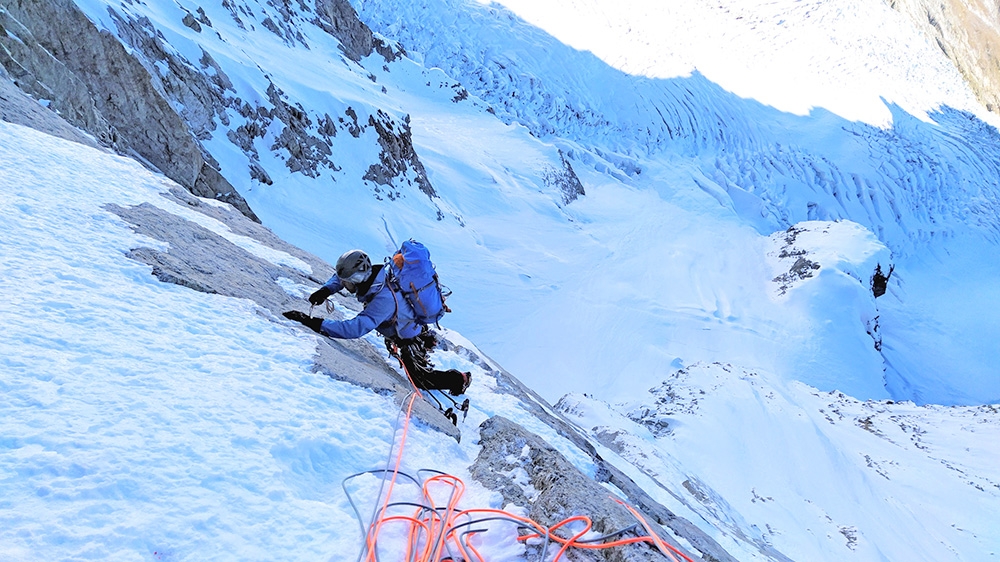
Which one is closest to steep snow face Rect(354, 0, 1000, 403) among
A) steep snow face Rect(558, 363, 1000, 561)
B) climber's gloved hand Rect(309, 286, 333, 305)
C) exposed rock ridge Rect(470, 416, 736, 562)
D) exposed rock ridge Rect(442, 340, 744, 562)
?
steep snow face Rect(558, 363, 1000, 561)

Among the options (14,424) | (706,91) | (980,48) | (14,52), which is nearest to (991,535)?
(14,424)

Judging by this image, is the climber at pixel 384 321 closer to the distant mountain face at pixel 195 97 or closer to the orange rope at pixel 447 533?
the orange rope at pixel 447 533

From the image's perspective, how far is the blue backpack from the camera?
181 inches

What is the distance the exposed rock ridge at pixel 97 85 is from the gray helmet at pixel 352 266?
7.14 metres

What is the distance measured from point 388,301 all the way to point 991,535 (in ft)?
47.1

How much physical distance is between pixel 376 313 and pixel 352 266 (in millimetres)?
443

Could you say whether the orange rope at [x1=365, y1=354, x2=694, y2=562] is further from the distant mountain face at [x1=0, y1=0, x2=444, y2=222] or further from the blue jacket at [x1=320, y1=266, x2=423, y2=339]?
the distant mountain face at [x1=0, y1=0, x2=444, y2=222]

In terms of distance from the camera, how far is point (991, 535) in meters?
12.0

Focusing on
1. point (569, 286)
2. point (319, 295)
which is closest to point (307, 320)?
point (319, 295)

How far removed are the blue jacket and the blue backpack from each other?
56 mm

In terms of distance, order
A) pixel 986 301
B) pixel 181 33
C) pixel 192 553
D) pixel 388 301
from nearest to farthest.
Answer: pixel 192 553, pixel 388 301, pixel 181 33, pixel 986 301

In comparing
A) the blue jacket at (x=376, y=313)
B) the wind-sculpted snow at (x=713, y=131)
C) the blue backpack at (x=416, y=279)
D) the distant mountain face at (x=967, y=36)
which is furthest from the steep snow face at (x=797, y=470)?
the distant mountain face at (x=967, y=36)

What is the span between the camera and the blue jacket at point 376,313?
4477 millimetres

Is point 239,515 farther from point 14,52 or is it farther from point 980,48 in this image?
point 980,48
